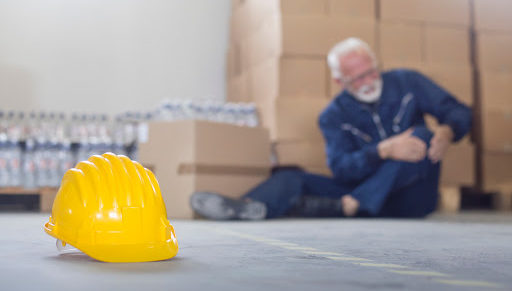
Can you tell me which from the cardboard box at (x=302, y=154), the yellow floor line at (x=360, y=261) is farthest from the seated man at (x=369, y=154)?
the yellow floor line at (x=360, y=261)

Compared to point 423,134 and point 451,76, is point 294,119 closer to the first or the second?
point 423,134

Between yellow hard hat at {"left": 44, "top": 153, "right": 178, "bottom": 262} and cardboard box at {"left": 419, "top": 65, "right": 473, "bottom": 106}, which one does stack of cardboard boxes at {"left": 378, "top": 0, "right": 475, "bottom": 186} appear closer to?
cardboard box at {"left": 419, "top": 65, "right": 473, "bottom": 106}

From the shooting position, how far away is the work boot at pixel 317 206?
3.46 meters

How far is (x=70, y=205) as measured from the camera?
64.5 inches

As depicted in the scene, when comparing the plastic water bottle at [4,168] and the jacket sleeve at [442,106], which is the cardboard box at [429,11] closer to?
the jacket sleeve at [442,106]

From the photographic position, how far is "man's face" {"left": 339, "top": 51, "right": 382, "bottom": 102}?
3594 mm

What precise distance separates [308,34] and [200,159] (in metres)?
1.28

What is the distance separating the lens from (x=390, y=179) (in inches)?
130

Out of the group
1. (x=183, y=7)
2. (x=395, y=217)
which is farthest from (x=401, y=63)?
(x=183, y=7)

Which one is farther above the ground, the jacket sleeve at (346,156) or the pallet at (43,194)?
the jacket sleeve at (346,156)

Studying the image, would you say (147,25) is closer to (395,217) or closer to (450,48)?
(450,48)

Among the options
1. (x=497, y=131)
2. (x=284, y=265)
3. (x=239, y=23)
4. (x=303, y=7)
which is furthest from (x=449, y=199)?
(x=284, y=265)

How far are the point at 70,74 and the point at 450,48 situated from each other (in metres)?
3.00

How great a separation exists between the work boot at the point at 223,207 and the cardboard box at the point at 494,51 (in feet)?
7.74
